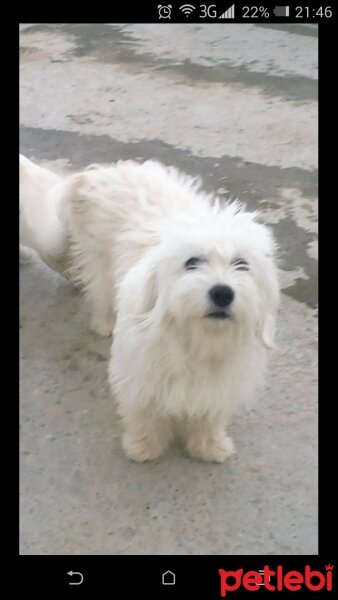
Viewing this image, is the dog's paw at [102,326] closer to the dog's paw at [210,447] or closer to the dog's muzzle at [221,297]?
the dog's paw at [210,447]

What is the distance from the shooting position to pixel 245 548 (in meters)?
2.19

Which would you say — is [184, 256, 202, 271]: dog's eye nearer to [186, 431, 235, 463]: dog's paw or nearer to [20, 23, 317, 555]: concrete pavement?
[186, 431, 235, 463]: dog's paw

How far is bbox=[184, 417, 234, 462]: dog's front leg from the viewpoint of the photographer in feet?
7.91

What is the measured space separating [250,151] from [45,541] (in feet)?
9.68

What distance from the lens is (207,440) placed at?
8.00 ft

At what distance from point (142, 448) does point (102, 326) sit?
2.32 ft

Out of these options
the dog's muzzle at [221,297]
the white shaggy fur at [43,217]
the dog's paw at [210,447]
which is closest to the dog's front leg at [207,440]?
the dog's paw at [210,447]
